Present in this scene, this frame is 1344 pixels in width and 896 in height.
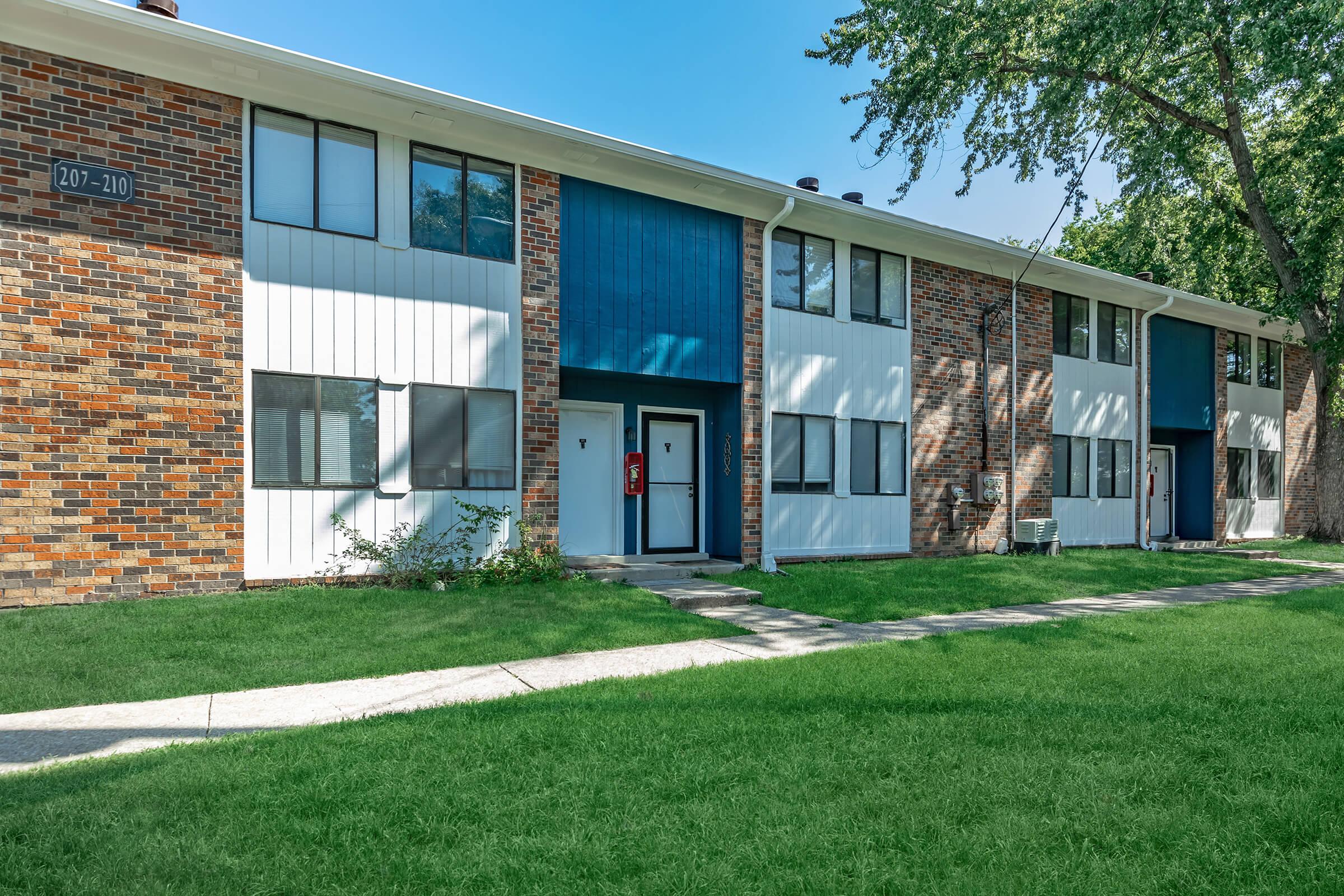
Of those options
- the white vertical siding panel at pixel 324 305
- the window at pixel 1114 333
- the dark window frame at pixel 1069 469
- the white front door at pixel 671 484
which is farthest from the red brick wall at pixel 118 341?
the window at pixel 1114 333

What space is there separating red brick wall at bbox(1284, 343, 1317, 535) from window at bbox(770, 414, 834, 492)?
1474cm

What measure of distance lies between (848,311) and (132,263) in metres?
9.04

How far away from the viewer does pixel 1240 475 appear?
1828cm

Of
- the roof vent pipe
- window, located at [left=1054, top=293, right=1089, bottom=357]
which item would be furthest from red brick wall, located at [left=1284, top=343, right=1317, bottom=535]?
the roof vent pipe

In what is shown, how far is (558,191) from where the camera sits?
9.59 m

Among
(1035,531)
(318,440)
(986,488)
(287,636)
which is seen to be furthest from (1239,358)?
(287,636)

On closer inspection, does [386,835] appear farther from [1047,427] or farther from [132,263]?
[1047,427]

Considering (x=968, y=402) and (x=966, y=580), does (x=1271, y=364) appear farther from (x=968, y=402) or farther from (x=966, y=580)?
(x=966, y=580)

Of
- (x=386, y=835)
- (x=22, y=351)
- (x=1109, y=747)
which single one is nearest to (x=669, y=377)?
(x=22, y=351)

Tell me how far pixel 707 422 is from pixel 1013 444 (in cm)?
589

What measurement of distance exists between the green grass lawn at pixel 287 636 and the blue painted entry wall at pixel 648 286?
136 inches

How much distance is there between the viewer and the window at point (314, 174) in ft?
25.7

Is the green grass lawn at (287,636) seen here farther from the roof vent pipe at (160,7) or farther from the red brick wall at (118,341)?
the roof vent pipe at (160,7)

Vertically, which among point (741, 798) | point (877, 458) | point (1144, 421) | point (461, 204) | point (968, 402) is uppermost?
point (461, 204)
